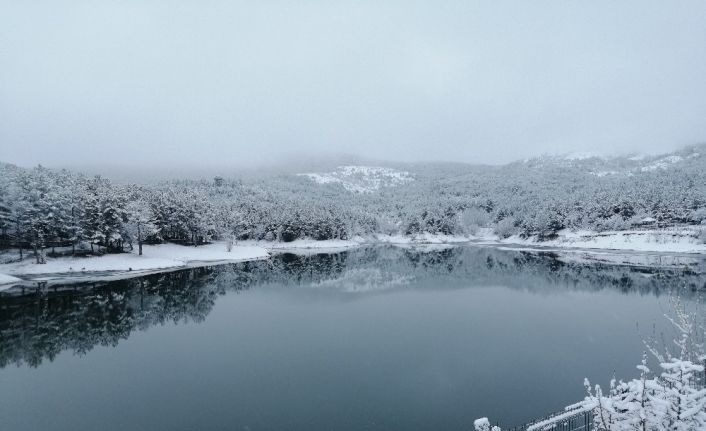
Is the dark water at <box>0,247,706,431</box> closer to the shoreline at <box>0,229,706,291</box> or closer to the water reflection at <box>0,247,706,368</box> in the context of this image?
the water reflection at <box>0,247,706,368</box>

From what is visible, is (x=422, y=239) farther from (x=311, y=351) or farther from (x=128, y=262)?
(x=311, y=351)

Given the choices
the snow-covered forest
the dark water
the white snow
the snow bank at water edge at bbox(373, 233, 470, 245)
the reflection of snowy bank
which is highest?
the snow-covered forest

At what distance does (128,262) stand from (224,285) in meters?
27.4

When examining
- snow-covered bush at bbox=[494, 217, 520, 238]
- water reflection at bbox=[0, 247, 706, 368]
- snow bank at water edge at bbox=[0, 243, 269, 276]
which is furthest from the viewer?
snow-covered bush at bbox=[494, 217, 520, 238]

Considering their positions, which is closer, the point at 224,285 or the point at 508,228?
the point at 224,285

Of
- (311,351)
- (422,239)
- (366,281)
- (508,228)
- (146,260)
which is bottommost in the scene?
(422,239)

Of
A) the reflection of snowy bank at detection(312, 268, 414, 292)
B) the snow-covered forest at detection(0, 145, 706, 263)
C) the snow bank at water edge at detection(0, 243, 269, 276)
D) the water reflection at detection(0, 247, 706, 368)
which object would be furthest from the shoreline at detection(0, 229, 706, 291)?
the reflection of snowy bank at detection(312, 268, 414, 292)

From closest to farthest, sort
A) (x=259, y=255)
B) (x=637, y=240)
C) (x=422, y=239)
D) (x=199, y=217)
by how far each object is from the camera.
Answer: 1. (x=199, y=217)
2. (x=259, y=255)
3. (x=637, y=240)
4. (x=422, y=239)

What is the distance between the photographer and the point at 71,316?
4359cm

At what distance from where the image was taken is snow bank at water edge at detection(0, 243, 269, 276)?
68.8 m

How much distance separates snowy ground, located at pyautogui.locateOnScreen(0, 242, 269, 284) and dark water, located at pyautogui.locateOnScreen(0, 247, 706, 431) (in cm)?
1102

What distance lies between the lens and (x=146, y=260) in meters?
83.2

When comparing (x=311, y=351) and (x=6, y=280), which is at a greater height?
(x=6, y=280)

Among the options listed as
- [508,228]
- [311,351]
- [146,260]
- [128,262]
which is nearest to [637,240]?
[508,228]
